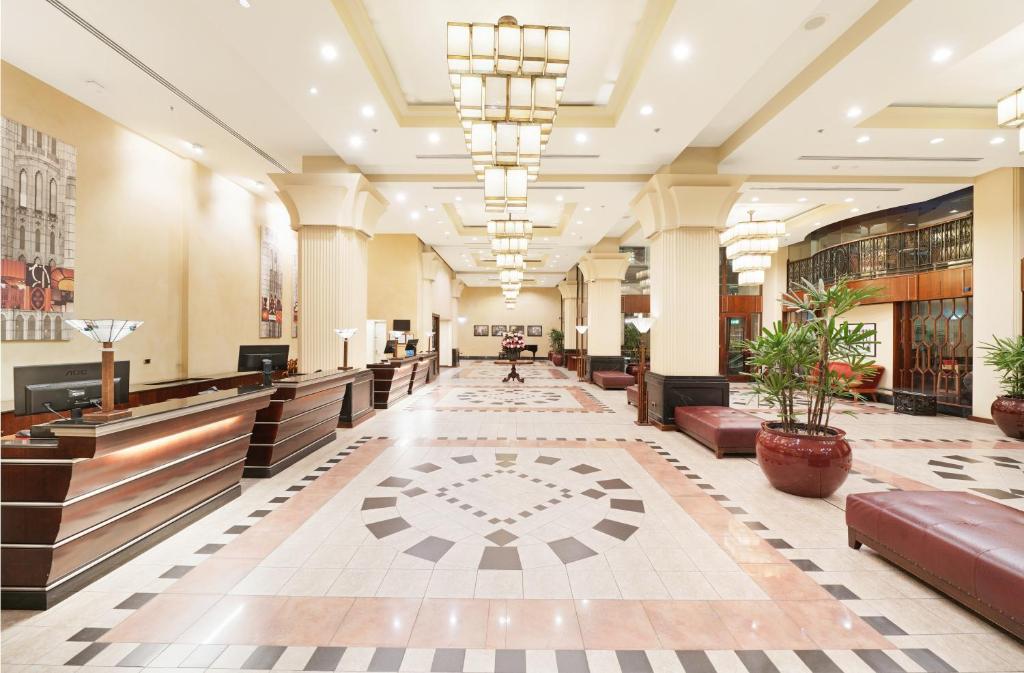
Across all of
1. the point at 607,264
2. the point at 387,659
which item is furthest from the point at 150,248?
the point at 607,264

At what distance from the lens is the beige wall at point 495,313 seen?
2597 centimetres

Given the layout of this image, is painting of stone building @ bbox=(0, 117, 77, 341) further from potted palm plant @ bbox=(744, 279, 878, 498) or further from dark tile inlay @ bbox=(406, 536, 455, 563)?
potted palm plant @ bbox=(744, 279, 878, 498)

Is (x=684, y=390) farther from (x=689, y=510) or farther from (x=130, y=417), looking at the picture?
(x=130, y=417)

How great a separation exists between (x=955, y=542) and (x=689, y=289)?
5156 mm

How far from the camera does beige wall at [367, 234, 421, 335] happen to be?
12.7 meters

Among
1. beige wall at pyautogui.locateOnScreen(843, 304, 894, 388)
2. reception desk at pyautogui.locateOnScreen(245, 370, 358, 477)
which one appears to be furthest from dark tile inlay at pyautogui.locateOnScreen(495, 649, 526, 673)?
beige wall at pyautogui.locateOnScreen(843, 304, 894, 388)

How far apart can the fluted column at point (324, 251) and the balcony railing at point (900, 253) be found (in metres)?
8.00

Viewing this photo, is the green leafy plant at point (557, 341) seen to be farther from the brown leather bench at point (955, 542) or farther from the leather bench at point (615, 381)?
the brown leather bench at point (955, 542)

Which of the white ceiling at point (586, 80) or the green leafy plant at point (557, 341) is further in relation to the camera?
the green leafy plant at point (557, 341)

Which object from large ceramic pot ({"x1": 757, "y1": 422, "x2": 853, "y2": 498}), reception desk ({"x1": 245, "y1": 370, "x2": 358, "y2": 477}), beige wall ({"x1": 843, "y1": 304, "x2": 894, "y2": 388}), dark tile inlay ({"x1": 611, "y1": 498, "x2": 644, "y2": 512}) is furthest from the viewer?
beige wall ({"x1": 843, "y1": 304, "x2": 894, "y2": 388})

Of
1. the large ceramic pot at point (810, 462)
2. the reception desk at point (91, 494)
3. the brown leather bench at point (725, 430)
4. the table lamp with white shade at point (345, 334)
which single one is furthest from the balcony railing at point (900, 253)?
the reception desk at point (91, 494)

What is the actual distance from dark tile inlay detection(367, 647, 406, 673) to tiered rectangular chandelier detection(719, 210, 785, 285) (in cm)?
952

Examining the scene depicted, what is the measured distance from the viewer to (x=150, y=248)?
7.05 m

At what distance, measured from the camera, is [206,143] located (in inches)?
278
